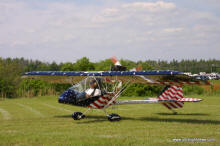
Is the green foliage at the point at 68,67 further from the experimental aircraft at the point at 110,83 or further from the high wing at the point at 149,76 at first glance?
the experimental aircraft at the point at 110,83

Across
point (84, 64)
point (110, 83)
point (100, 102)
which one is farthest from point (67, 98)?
point (84, 64)

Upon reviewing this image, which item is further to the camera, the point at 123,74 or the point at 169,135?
the point at 123,74

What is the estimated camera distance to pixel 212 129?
408 inches

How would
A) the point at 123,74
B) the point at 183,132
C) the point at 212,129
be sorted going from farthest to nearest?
1. the point at 123,74
2. the point at 212,129
3. the point at 183,132

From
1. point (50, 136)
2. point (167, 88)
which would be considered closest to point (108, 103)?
point (167, 88)

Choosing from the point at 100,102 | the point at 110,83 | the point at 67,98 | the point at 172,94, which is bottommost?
the point at 100,102

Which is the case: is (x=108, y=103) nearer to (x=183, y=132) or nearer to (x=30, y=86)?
(x=183, y=132)

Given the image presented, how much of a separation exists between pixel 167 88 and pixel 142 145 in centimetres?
939

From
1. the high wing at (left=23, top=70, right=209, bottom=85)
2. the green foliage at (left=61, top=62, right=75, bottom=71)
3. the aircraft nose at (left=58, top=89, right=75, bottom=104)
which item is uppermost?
the green foliage at (left=61, top=62, right=75, bottom=71)

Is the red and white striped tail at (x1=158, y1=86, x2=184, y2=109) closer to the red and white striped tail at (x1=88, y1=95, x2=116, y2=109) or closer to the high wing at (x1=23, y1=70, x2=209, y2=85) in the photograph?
the high wing at (x1=23, y1=70, x2=209, y2=85)

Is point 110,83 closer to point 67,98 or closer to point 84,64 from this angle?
point 67,98

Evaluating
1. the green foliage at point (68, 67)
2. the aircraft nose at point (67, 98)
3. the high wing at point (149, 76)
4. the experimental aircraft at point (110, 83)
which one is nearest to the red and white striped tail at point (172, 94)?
the experimental aircraft at point (110, 83)

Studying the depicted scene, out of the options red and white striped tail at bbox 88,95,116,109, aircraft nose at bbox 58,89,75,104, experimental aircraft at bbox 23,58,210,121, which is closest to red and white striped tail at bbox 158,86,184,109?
experimental aircraft at bbox 23,58,210,121

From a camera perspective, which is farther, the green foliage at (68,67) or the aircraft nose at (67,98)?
the green foliage at (68,67)
